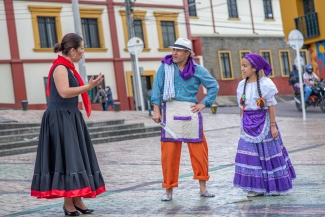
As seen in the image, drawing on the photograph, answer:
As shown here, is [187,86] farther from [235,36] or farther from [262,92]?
[235,36]

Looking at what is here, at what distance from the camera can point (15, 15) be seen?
30344 millimetres

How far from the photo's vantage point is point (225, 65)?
137 ft

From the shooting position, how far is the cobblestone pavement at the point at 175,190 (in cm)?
657

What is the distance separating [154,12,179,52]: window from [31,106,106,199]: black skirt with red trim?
30038 mm

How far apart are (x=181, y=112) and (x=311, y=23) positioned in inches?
880

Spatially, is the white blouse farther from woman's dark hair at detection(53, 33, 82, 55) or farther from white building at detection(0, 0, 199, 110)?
white building at detection(0, 0, 199, 110)

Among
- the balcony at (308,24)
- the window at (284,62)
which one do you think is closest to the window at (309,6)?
the balcony at (308,24)

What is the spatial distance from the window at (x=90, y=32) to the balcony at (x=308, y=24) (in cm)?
985

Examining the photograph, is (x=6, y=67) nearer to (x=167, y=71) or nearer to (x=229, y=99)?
(x=229, y=99)

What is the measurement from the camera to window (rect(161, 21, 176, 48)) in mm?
37075

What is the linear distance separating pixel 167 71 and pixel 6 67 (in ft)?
76.4

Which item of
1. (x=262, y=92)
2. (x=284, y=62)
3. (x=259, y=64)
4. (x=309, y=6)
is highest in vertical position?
(x=309, y=6)

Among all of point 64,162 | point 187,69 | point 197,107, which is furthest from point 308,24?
point 64,162

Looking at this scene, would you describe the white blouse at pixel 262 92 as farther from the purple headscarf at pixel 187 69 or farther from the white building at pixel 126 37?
the white building at pixel 126 37
